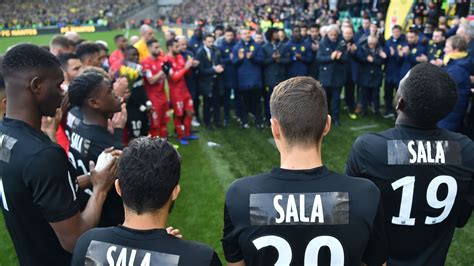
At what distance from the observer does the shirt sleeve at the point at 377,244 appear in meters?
1.86

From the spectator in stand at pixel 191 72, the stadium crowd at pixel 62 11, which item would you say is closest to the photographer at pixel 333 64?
the spectator in stand at pixel 191 72

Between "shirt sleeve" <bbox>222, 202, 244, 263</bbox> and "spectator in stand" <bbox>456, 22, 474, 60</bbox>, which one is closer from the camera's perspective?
"shirt sleeve" <bbox>222, 202, 244, 263</bbox>

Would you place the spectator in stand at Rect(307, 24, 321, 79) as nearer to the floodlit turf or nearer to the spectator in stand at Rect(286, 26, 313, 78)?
the spectator in stand at Rect(286, 26, 313, 78)

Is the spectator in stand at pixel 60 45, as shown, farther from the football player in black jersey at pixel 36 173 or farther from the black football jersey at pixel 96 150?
the football player in black jersey at pixel 36 173

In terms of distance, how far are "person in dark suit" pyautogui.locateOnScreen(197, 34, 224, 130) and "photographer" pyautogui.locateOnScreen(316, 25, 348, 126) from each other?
2224mm

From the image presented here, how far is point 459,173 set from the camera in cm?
Answer: 235

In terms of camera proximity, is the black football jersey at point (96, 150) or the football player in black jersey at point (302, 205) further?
the black football jersey at point (96, 150)

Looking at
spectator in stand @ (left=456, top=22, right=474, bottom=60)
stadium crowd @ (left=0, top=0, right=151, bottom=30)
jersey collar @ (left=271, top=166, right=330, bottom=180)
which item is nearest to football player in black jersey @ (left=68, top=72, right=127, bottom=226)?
jersey collar @ (left=271, top=166, right=330, bottom=180)

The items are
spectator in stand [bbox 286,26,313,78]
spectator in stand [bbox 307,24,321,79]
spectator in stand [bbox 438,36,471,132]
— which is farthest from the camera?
spectator in stand [bbox 307,24,321,79]

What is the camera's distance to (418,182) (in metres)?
2.35

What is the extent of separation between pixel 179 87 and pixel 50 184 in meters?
6.16

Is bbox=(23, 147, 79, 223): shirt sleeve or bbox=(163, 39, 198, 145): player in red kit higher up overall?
bbox=(23, 147, 79, 223): shirt sleeve

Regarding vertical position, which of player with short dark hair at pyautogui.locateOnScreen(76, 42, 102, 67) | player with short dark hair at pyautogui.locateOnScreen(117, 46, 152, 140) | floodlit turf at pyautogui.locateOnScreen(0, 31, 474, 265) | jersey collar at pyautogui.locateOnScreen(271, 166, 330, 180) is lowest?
floodlit turf at pyautogui.locateOnScreen(0, 31, 474, 265)

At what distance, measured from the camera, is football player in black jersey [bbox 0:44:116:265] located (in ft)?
7.07
